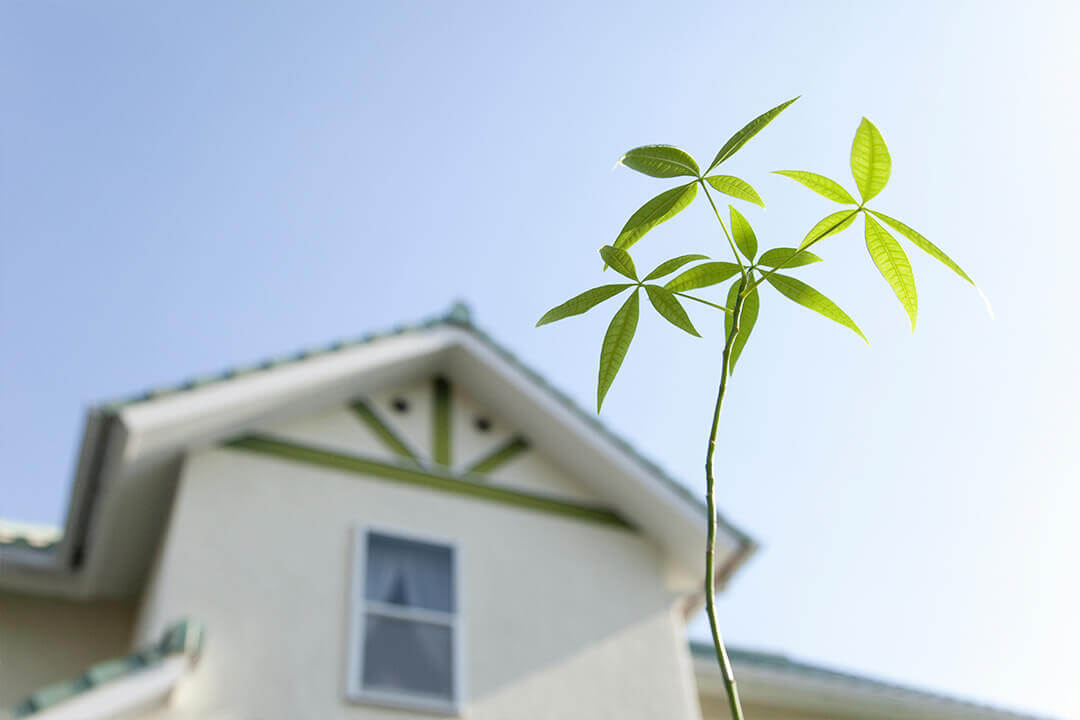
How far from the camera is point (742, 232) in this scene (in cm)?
102

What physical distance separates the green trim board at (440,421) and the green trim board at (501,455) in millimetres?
225

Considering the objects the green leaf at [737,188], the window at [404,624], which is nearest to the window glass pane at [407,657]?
the window at [404,624]

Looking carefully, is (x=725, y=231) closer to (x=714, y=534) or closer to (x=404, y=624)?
(x=714, y=534)

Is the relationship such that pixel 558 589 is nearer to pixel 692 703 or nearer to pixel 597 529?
pixel 597 529

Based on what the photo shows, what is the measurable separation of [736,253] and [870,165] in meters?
0.16

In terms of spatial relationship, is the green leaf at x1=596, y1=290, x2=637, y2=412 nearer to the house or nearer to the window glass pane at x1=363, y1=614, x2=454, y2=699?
the house

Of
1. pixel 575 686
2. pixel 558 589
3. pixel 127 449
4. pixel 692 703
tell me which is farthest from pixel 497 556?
pixel 127 449

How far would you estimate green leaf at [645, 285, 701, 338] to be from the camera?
0.99 meters

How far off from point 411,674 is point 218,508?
1562 mm

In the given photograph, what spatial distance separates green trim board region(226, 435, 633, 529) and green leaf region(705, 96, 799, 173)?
6295 mm

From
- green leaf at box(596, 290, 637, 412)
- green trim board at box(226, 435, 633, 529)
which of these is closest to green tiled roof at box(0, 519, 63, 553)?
green trim board at box(226, 435, 633, 529)

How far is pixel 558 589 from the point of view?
7.22m

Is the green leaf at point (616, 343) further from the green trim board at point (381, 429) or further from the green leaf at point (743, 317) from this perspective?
the green trim board at point (381, 429)

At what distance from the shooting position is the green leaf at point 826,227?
967 mm
